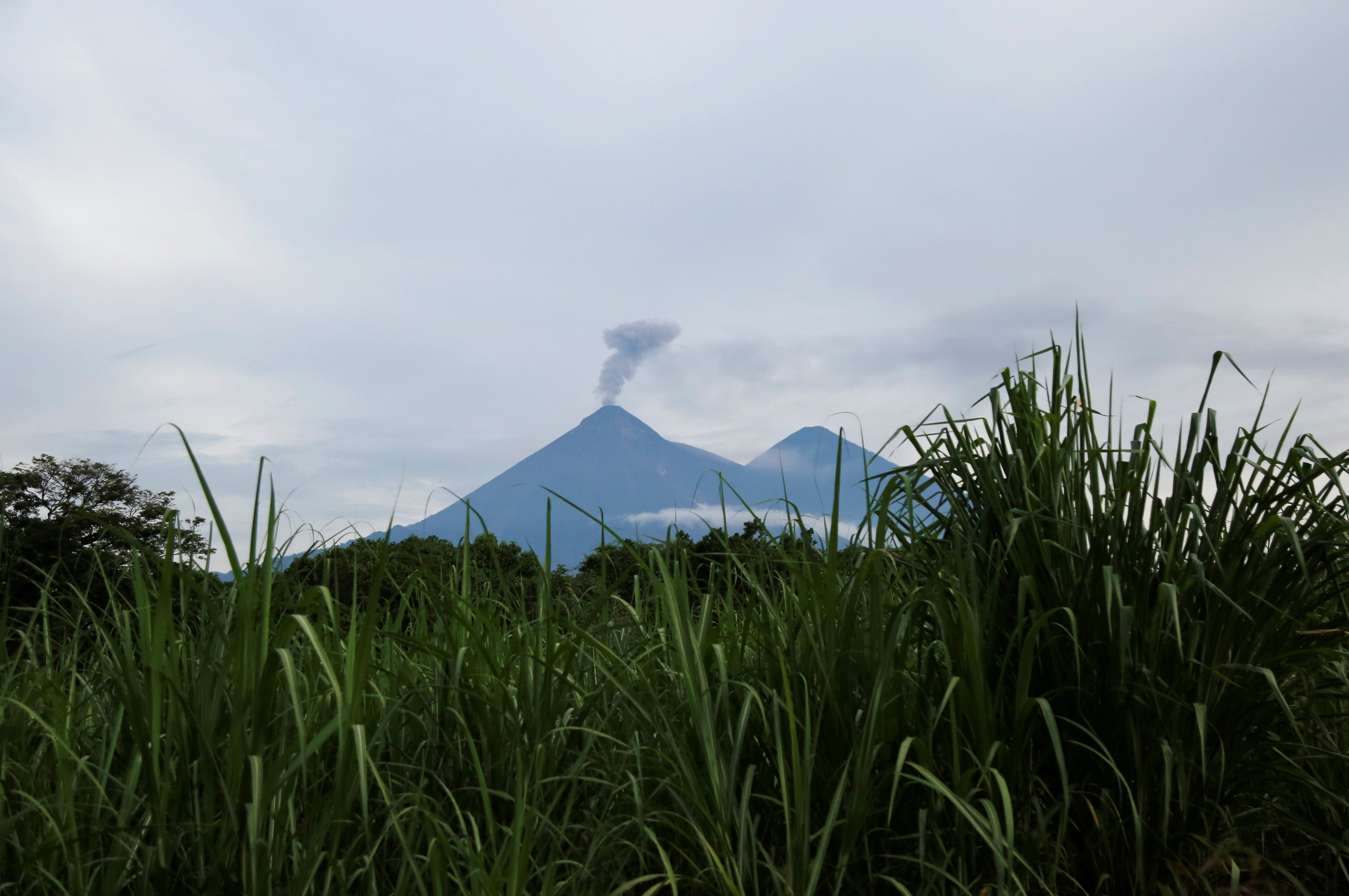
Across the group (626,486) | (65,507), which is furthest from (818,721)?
(626,486)

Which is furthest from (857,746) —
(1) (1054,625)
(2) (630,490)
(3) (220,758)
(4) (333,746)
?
(2) (630,490)

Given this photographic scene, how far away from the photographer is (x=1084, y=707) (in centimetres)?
233

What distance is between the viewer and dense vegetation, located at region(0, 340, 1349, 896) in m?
1.85

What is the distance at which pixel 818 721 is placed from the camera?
2.09m

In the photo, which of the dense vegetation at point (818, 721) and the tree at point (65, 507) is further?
the tree at point (65, 507)

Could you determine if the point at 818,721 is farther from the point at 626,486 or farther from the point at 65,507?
the point at 626,486

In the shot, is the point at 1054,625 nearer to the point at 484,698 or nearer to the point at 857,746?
the point at 857,746

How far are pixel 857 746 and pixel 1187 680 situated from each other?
37.0 inches

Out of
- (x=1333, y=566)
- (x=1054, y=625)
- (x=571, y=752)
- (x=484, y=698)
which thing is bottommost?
(x=571, y=752)

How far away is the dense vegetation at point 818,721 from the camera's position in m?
1.85

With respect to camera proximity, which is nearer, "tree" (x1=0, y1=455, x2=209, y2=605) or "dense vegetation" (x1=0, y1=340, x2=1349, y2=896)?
"dense vegetation" (x1=0, y1=340, x2=1349, y2=896)

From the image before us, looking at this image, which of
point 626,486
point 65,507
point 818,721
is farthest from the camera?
point 626,486

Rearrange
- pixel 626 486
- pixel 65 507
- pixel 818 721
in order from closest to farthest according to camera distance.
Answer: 1. pixel 818 721
2. pixel 65 507
3. pixel 626 486

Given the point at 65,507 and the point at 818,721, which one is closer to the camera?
the point at 818,721
